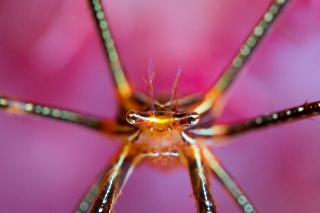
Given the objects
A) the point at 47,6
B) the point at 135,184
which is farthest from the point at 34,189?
the point at 47,6

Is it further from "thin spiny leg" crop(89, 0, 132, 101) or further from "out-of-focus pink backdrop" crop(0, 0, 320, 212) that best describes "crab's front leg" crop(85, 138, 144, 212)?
"out-of-focus pink backdrop" crop(0, 0, 320, 212)

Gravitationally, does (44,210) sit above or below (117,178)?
above

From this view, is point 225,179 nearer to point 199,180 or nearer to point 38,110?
point 199,180

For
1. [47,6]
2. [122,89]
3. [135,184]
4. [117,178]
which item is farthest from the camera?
[47,6]

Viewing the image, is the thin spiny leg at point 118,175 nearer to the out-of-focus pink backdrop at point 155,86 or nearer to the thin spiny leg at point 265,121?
the thin spiny leg at point 265,121

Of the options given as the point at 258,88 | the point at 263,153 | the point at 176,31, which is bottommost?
the point at 263,153

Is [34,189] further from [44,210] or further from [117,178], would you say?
[117,178]

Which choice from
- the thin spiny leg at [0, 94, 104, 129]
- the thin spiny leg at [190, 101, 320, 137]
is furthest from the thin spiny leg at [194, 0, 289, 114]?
the thin spiny leg at [0, 94, 104, 129]
